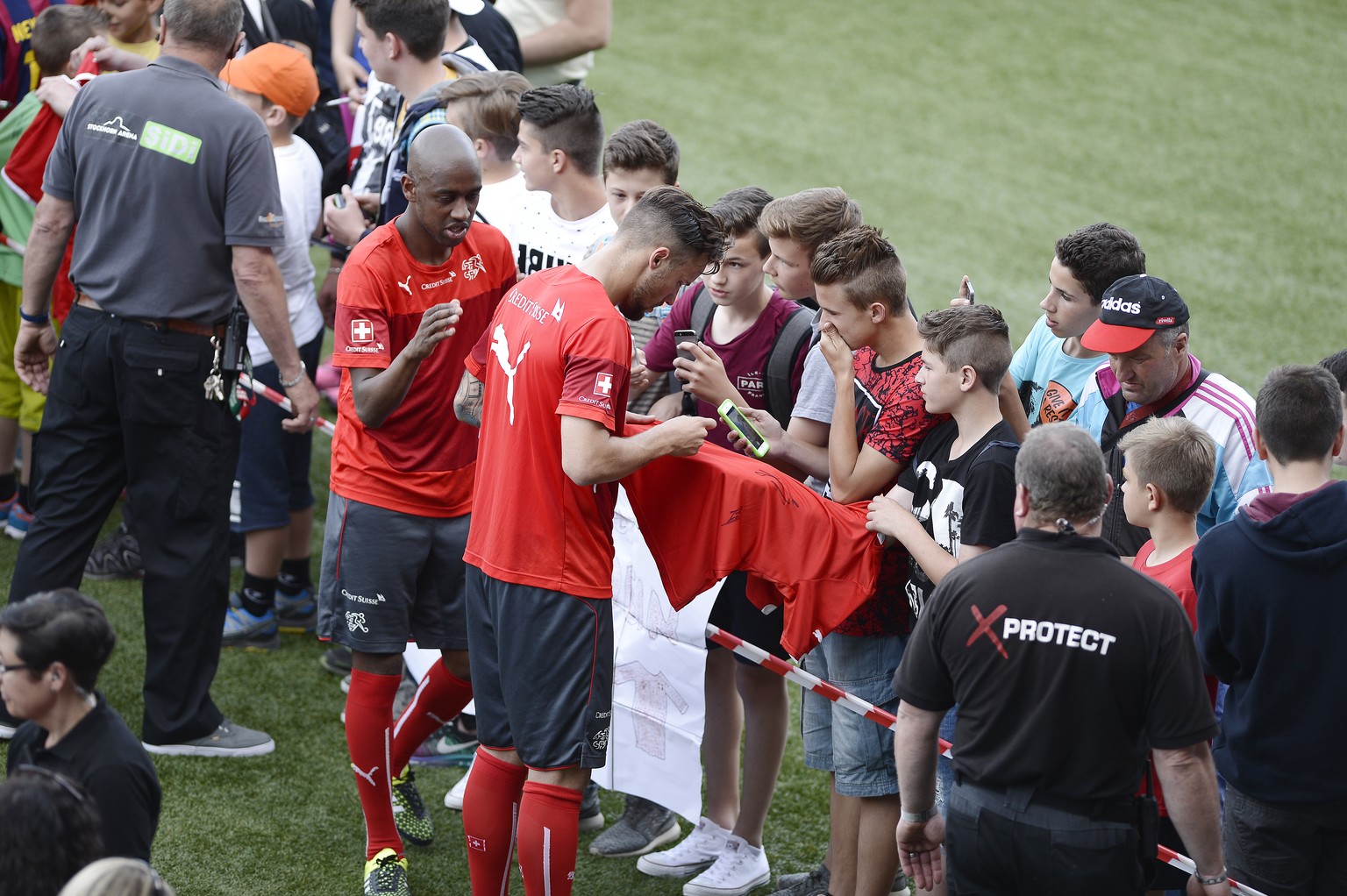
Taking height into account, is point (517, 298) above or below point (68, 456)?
above

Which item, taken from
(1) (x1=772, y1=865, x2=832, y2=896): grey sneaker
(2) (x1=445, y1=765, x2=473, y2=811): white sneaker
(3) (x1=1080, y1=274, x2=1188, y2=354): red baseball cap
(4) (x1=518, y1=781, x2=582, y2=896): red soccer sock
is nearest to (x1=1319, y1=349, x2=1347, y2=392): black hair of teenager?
(3) (x1=1080, y1=274, x2=1188, y2=354): red baseball cap

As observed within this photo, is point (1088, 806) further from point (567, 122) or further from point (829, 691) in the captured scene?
point (567, 122)

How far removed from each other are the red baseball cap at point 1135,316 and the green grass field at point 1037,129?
14.9ft

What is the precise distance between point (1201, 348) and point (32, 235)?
796cm

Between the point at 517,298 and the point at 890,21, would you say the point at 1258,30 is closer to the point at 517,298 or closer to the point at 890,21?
the point at 890,21

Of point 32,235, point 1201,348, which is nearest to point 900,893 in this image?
point 32,235

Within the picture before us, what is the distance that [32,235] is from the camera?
4836mm

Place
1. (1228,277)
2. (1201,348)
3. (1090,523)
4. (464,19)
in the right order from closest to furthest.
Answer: (1090,523) < (464,19) < (1201,348) < (1228,277)

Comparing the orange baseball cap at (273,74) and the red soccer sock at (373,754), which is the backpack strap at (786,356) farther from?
the orange baseball cap at (273,74)

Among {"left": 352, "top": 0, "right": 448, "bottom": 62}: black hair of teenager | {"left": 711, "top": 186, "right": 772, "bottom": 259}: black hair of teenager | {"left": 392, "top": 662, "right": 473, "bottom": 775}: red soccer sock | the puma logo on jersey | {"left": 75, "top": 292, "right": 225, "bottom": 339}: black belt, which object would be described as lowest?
{"left": 392, "top": 662, "right": 473, "bottom": 775}: red soccer sock

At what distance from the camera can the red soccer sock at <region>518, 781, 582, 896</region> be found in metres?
3.61

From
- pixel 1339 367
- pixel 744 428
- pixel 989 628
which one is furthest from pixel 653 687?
pixel 1339 367

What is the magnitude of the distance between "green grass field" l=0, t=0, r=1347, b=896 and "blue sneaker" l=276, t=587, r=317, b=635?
747mm

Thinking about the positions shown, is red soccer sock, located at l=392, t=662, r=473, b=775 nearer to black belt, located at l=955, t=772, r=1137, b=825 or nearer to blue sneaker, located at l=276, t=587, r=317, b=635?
Result: blue sneaker, located at l=276, t=587, r=317, b=635
